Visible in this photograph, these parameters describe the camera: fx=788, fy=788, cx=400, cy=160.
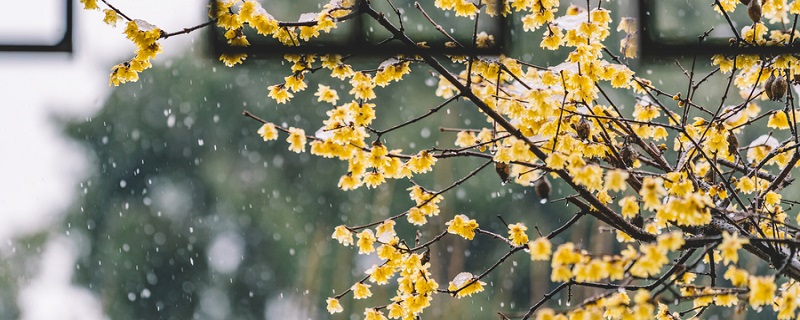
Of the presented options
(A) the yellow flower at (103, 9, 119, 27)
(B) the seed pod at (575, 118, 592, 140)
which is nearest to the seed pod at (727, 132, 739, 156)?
A: (B) the seed pod at (575, 118, 592, 140)

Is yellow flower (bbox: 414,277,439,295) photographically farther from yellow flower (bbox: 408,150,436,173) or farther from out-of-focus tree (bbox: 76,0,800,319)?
yellow flower (bbox: 408,150,436,173)

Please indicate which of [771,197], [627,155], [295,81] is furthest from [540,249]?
[771,197]

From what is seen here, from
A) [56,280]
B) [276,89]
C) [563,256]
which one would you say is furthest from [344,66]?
[56,280]

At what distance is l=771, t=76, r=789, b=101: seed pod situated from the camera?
1537 mm

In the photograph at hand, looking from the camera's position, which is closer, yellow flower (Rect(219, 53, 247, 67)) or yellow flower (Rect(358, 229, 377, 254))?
yellow flower (Rect(219, 53, 247, 67))

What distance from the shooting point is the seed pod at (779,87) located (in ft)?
5.04

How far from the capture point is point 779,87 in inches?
60.6

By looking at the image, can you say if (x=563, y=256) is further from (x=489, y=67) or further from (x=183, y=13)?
(x=183, y=13)

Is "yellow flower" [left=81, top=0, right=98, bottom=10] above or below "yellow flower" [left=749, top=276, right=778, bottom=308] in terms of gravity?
below

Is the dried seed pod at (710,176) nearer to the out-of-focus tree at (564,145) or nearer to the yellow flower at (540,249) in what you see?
the out-of-focus tree at (564,145)

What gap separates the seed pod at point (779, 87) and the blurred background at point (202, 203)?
5.01 metres

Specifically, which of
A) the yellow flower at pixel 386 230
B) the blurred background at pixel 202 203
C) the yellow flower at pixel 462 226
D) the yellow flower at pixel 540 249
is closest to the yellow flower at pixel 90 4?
the yellow flower at pixel 386 230

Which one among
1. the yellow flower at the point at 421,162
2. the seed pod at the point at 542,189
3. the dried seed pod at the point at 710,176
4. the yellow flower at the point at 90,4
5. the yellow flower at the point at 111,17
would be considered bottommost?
the dried seed pod at the point at 710,176

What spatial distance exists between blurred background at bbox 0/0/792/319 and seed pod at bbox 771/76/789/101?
5.01m
